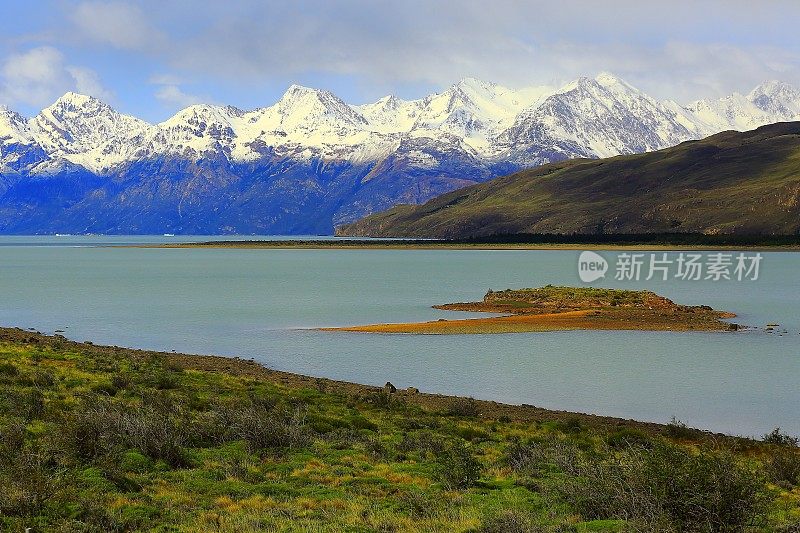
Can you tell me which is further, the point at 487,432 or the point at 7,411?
the point at 487,432

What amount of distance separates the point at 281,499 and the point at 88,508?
13.1 feet

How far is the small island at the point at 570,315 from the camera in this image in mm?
66875

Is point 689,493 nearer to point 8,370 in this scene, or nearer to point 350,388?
point 350,388

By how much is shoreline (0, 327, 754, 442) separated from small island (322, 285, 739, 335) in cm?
1932

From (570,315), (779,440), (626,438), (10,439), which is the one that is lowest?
(626,438)

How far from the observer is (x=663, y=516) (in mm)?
13523

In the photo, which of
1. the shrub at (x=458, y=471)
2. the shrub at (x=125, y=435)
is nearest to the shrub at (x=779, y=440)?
the shrub at (x=458, y=471)

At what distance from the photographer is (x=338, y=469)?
810 inches

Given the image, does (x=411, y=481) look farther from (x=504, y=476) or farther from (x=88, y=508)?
(x=88, y=508)

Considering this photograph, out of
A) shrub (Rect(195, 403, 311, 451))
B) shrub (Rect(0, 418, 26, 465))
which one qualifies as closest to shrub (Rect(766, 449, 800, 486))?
shrub (Rect(195, 403, 311, 451))

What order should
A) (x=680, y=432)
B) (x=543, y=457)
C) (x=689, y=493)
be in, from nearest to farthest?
(x=689, y=493)
(x=543, y=457)
(x=680, y=432)

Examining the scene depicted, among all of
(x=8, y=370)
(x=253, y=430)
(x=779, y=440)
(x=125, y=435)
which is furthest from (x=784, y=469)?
(x=8, y=370)

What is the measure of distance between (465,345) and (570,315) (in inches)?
812

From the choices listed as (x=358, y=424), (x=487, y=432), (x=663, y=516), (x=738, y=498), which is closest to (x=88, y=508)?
(x=663, y=516)
